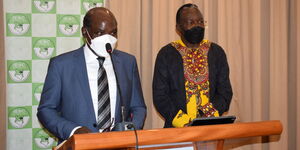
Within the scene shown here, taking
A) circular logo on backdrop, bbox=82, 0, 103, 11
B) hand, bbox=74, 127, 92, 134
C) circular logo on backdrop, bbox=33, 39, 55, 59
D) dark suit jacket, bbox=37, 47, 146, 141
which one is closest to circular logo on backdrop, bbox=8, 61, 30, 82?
circular logo on backdrop, bbox=33, 39, 55, 59

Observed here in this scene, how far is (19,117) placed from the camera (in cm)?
343

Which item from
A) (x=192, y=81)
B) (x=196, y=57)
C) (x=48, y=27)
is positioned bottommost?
(x=192, y=81)

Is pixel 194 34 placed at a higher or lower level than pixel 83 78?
higher

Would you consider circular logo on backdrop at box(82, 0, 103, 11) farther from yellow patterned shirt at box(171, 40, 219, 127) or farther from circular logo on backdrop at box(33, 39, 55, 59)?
A: yellow patterned shirt at box(171, 40, 219, 127)

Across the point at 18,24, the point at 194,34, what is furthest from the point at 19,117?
the point at 194,34

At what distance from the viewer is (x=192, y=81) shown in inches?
114

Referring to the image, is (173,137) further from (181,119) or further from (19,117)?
(19,117)

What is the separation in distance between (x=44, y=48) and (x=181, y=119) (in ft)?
5.11

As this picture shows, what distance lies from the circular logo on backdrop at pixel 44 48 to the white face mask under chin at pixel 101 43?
1319mm

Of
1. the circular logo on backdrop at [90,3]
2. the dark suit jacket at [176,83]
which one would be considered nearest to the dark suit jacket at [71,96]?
the dark suit jacket at [176,83]

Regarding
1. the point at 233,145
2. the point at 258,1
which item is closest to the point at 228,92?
the point at 233,145

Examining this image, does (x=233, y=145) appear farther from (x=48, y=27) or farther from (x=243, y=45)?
(x=243, y=45)

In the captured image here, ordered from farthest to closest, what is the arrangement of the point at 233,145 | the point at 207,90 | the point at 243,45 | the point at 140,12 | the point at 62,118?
the point at 243,45 → the point at 140,12 → the point at 207,90 → the point at 62,118 → the point at 233,145

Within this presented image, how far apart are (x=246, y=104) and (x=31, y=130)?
2.27 meters
